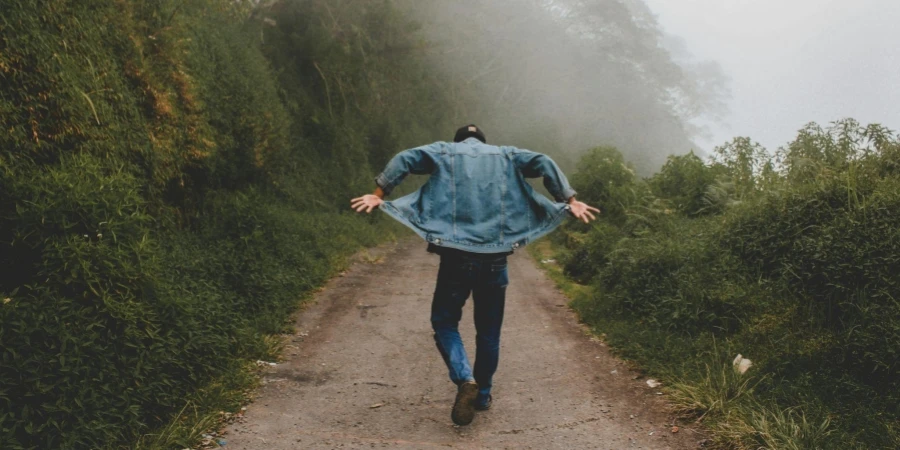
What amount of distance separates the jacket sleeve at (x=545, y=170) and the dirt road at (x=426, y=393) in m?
1.59

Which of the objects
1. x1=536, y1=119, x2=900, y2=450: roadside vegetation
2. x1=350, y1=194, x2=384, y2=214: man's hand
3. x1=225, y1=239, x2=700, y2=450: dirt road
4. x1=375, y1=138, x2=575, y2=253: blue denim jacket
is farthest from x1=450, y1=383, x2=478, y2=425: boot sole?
x1=536, y1=119, x2=900, y2=450: roadside vegetation

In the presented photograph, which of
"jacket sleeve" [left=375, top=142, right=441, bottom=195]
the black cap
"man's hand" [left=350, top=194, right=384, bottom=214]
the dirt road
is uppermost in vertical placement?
the black cap

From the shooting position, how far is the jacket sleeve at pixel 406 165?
3.91 meters

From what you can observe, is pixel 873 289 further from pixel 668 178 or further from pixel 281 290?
pixel 668 178

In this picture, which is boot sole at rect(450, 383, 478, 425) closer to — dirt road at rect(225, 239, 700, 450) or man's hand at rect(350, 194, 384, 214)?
dirt road at rect(225, 239, 700, 450)

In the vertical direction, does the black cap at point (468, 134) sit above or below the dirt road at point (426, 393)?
above

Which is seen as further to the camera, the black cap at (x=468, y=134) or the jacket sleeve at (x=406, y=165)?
the black cap at (x=468, y=134)

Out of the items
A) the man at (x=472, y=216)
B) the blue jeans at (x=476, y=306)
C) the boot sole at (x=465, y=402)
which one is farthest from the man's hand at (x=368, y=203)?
the boot sole at (x=465, y=402)

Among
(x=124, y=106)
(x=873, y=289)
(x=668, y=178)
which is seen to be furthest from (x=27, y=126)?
(x=668, y=178)

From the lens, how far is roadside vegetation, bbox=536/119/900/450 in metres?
4.11

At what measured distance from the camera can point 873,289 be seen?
477cm

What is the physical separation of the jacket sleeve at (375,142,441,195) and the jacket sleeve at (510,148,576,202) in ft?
1.82

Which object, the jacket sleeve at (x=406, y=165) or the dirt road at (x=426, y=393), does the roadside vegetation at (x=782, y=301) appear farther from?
the jacket sleeve at (x=406, y=165)

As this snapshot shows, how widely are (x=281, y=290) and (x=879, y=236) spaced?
19.5ft
